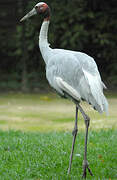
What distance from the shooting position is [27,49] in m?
13.4

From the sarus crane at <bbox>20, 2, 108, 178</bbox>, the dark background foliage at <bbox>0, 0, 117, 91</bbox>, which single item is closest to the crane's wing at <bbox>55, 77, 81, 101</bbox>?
the sarus crane at <bbox>20, 2, 108, 178</bbox>

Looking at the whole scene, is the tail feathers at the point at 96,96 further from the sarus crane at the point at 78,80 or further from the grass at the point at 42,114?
the grass at the point at 42,114

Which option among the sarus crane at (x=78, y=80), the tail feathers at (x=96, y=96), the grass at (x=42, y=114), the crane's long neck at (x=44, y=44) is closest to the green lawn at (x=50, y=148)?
the grass at (x=42, y=114)

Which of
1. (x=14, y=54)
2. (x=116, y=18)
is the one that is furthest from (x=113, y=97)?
(x=14, y=54)

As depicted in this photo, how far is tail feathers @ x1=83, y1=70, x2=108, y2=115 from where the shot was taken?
14.6 ft

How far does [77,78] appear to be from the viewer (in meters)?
4.61

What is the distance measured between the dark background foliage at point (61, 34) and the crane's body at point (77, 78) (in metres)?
7.77

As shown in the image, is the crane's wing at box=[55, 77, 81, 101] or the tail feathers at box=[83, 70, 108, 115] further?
the crane's wing at box=[55, 77, 81, 101]

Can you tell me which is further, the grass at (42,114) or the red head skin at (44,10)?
the grass at (42,114)

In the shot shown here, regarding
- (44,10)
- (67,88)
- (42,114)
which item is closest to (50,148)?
(67,88)

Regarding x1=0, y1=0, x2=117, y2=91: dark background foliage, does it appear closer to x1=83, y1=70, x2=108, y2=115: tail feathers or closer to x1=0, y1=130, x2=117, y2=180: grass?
x1=0, y1=130, x2=117, y2=180: grass

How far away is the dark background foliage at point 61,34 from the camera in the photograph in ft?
42.1

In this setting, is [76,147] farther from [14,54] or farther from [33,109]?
[14,54]

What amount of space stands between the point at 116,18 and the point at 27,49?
9.92 ft
